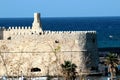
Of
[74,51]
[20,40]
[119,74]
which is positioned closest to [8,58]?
[20,40]

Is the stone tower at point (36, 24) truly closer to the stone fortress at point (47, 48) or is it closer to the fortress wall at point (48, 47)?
the stone fortress at point (47, 48)

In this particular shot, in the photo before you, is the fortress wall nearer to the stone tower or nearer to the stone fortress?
the stone fortress

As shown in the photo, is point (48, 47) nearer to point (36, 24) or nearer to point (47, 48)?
point (47, 48)

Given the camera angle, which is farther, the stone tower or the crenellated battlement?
the stone tower

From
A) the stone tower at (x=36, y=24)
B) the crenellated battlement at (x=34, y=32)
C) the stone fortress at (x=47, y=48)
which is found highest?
the stone tower at (x=36, y=24)

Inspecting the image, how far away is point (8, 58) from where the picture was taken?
61688mm

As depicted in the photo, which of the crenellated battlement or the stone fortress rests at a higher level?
the crenellated battlement

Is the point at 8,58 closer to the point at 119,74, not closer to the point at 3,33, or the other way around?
the point at 3,33

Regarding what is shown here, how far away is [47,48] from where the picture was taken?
61.9 metres

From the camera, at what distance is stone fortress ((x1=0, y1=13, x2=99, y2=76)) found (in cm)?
6084

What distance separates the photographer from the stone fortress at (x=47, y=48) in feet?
200

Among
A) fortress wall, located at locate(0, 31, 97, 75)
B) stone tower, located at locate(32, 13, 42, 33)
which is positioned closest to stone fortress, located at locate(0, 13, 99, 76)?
fortress wall, located at locate(0, 31, 97, 75)

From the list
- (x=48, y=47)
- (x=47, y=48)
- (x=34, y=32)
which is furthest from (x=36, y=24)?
(x=48, y=47)

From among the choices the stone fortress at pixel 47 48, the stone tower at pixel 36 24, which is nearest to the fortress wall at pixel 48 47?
the stone fortress at pixel 47 48
